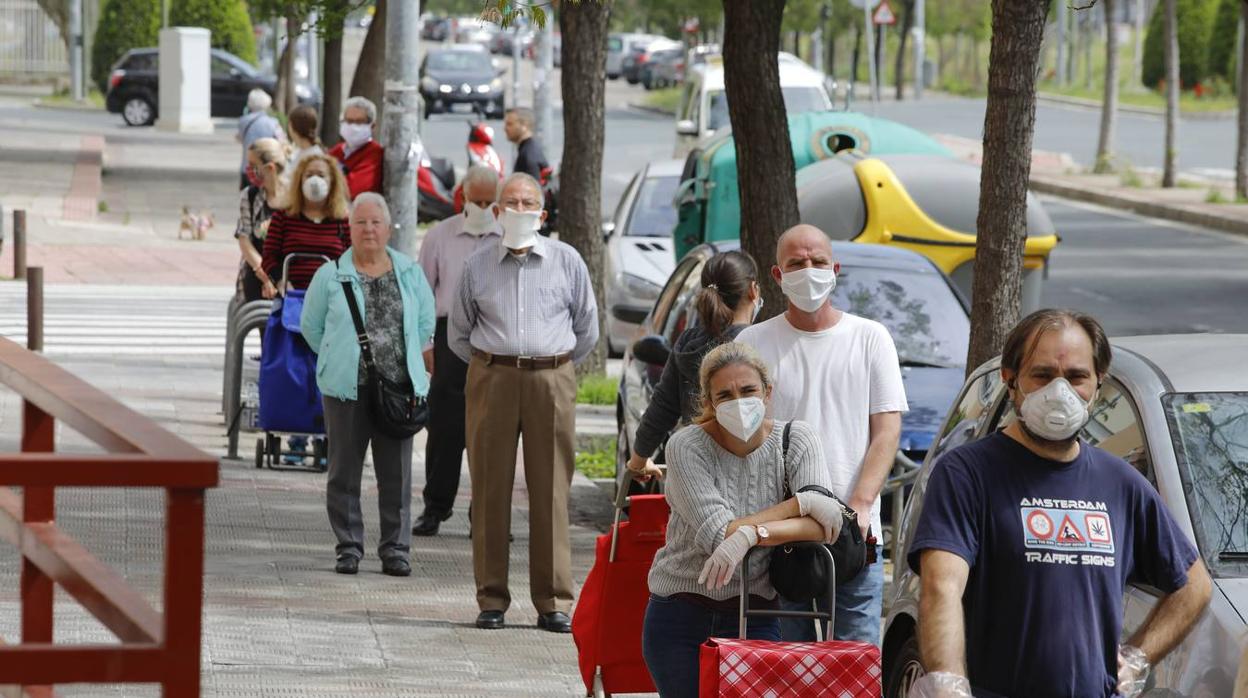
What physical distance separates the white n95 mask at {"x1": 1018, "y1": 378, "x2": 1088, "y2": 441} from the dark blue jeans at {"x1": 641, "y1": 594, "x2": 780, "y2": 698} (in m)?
1.62

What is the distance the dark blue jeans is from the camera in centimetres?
580

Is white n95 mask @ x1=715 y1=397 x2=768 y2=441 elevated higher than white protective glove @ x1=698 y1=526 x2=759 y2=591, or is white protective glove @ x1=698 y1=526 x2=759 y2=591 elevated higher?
white n95 mask @ x1=715 y1=397 x2=768 y2=441

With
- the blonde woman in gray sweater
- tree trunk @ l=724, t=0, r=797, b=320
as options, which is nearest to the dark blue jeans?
the blonde woman in gray sweater

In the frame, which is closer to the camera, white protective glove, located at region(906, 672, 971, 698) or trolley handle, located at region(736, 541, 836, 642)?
white protective glove, located at region(906, 672, 971, 698)

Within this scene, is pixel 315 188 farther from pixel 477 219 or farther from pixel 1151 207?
pixel 1151 207

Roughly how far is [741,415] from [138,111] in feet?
147

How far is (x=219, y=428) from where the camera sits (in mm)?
13602

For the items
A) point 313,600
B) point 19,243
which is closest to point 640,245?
point 19,243

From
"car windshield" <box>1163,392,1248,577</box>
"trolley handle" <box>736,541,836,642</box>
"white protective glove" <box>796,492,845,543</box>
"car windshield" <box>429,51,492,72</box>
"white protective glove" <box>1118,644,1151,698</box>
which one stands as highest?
"car windshield" <box>429,51,492,72</box>

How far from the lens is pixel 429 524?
35.3 ft

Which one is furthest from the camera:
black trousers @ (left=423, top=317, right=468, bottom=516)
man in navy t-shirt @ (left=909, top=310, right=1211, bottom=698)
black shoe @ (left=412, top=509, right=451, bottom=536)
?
black shoe @ (left=412, top=509, right=451, bottom=536)

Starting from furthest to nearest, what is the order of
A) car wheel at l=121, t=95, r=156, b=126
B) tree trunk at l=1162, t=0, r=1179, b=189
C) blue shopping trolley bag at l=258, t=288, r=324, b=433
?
car wheel at l=121, t=95, r=156, b=126 → tree trunk at l=1162, t=0, r=1179, b=189 → blue shopping trolley bag at l=258, t=288, r=324, b=433

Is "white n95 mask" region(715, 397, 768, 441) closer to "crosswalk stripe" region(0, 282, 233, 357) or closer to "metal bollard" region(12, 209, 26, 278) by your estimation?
"crosswalk stripe" region(0, 282, 233, 357)

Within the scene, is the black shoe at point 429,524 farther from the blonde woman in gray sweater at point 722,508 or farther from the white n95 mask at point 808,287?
the blonde woman in gray sweater at point 722,508
